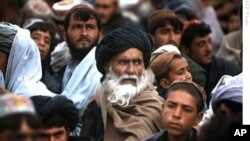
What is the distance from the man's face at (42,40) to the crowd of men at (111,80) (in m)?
0.01

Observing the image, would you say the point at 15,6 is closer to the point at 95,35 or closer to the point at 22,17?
the point at 22,17

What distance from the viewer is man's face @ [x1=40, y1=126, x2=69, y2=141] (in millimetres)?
9500

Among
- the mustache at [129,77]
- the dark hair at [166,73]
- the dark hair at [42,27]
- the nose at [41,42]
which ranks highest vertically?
the dark hair at [42,27]

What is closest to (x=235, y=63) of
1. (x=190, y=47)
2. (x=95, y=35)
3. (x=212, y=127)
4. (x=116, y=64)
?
(x=190, y=47)

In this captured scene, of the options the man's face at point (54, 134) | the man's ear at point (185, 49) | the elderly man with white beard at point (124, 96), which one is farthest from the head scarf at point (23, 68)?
the man's ear at point (185, 49)

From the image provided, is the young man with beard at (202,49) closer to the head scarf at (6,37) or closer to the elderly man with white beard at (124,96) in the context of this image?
the elderly man with white beard at (124,96)

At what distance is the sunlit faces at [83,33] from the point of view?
12.3 metres

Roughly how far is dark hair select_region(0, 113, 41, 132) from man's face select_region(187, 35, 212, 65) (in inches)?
202

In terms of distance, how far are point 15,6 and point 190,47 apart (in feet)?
7.18

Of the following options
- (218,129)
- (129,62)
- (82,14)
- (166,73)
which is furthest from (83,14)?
(218,129)

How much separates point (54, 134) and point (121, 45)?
1.45m

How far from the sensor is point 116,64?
10766mm

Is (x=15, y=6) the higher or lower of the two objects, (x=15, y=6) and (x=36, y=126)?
the higher

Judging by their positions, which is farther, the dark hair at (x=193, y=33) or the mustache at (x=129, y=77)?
the dark hair at (x=193, y=33)
